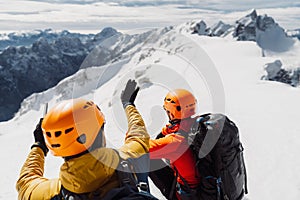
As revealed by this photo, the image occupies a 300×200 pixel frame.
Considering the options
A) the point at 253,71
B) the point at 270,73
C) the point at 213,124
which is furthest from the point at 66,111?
the point at 270,73

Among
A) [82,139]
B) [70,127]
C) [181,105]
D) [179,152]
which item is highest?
[70,127]

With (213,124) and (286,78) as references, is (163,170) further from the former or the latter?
(286,78)

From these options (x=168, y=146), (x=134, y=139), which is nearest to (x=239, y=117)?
(x=168, y=146)

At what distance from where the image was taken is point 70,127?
249 centimetres

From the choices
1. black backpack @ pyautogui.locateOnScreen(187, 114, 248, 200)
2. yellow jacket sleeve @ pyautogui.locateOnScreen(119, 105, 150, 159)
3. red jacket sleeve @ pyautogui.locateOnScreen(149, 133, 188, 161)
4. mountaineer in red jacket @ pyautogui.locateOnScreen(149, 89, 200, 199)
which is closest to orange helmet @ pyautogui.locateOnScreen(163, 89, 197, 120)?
mountaineer in red jacket @ pyautogui.locateOnScreen(149, 89, 200, 199)

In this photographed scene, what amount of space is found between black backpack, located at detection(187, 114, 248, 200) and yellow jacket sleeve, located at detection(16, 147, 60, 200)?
2199 millimetres

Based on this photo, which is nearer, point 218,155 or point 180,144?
point 218,155

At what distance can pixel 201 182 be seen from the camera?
15.9ft

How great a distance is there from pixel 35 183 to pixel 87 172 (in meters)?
0.61

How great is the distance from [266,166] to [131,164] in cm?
656

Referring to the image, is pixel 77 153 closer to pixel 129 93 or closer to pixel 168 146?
pixel 129 93

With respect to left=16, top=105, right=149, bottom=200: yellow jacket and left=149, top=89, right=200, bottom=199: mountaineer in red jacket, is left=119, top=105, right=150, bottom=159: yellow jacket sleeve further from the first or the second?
left=149, top=89, right=200, bottom=199: mountaineer in red jacket

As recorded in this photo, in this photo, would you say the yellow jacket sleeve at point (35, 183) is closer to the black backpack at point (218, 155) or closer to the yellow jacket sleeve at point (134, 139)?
the yellow jacket sleeve at point (134, 139)

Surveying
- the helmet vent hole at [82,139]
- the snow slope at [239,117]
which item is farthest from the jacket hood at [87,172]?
the snow slope at [239,117]
